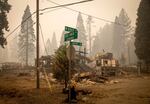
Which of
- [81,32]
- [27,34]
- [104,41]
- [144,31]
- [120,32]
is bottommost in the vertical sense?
[144,31]

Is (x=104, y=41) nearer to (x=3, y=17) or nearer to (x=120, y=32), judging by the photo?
(x=120, y=32)

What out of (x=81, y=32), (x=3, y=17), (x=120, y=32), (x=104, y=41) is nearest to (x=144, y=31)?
(x=3, y=17)

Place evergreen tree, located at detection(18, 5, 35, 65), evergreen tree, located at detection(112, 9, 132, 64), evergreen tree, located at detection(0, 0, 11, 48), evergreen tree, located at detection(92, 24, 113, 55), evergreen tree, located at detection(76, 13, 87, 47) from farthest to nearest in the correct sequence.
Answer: evergreen tree, located at detection(92, 24, 113, 55)
evergreen tree, located at detection(76, 13, 87, 47)
evergreen tree, located at detection(112, 9, 132, 64)
evergreen tree, located at detection(18, 5, 35, 65)
evergreen tree, located at detection(0, 0, 11, 48)

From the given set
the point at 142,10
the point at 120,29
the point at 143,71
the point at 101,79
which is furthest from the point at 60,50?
the point at 120,29

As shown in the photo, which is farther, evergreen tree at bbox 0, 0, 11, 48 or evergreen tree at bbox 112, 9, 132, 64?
evergreen tree at bbox 112, 9, 132, 64

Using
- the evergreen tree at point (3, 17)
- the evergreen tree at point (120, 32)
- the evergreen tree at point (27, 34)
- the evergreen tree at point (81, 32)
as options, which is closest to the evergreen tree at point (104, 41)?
the evergreen tree at point (81, 32)

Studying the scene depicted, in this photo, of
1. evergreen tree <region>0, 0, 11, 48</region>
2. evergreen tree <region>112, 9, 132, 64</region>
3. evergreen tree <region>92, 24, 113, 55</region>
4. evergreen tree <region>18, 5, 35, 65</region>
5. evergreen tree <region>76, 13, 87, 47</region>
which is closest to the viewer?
evergreen tree <region>0, 0, 11, 48</region>

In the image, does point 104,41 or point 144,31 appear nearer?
point 144,31

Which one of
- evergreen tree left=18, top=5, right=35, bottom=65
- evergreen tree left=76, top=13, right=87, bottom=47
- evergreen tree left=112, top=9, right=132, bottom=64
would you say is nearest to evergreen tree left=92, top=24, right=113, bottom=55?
evergreen tree left=76, top=13, right=87, bottom=47

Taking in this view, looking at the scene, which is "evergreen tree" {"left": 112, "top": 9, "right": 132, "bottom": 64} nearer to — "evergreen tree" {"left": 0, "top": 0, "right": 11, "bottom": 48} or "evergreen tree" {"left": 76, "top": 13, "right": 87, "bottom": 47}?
"evergreen tree" {"left": 76, "top": 13, "right": 87, "bottom": 47}

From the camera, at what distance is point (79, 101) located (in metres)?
18.3

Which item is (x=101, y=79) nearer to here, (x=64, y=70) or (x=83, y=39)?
(x=64, y=70)

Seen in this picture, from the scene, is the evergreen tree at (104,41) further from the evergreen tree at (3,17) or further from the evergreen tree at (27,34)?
the evergreen tree at (3,17)

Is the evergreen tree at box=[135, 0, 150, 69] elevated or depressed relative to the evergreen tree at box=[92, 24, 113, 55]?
depressed
